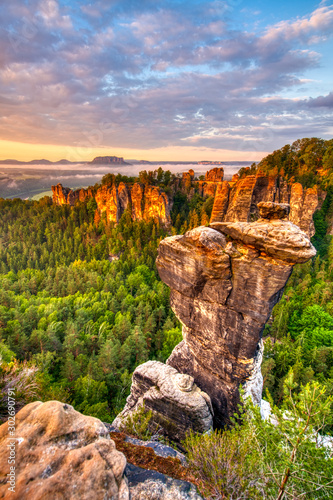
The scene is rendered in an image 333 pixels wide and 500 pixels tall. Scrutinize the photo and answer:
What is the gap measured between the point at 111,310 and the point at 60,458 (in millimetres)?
33877

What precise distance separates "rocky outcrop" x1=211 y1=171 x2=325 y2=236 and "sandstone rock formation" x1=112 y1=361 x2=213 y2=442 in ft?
83.6

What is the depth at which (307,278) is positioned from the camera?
132ft

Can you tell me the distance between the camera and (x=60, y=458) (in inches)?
227

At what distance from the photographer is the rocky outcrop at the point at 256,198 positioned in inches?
1378

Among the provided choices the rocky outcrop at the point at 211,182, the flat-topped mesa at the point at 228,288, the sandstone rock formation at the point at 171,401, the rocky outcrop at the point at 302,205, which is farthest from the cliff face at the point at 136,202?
the sandstone rock formation at the point at 171,401

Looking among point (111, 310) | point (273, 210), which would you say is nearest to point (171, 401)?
point (273, 210)

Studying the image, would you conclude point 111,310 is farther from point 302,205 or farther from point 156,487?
point 302,205

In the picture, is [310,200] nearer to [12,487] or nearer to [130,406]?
[130,406]

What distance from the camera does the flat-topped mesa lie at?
1086cm

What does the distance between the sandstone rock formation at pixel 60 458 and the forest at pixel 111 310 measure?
4.03 meters

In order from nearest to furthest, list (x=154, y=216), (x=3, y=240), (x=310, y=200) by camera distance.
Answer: (x=310, y=200), (x=154, y=216), (x=3, y=240)

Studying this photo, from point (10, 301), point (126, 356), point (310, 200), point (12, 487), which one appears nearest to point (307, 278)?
point (310, 200)

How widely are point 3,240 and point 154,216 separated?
173 feet

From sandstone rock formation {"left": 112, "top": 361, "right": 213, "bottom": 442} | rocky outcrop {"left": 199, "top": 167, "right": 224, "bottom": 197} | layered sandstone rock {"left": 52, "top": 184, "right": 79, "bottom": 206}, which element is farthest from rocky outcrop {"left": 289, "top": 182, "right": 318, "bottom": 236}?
layered sandstone rock {"left": 52, "top": 184, "right": 79, "bottom": 206}
